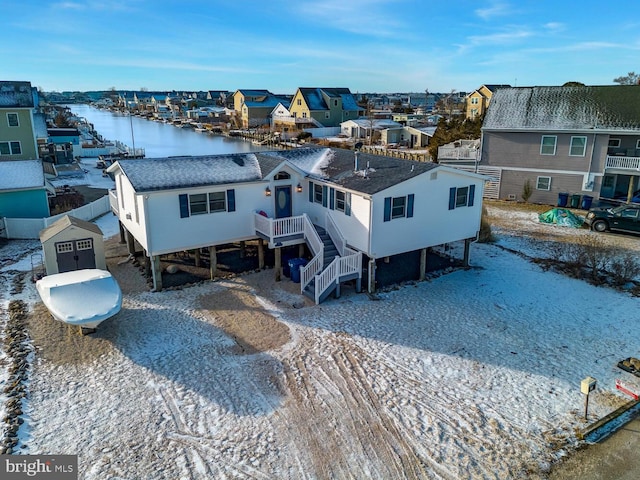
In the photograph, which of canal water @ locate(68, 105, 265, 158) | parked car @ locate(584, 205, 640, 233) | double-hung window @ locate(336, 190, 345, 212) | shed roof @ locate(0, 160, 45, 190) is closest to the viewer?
double-hung window @ locate(336, 190, 345, 212)

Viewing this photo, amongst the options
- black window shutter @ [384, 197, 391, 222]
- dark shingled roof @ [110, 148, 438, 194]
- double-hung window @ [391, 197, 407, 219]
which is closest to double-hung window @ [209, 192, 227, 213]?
dark shingled roof @ [110, 148, 438, 194]

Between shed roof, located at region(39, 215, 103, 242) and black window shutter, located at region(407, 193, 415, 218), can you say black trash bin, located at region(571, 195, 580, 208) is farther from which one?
shed roof, located at region(39, 215, 103, 242)

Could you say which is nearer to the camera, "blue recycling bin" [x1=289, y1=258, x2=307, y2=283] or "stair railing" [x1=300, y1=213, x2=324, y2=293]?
"stair railing" [x1=300, y1=213, x2=324, y2=293]

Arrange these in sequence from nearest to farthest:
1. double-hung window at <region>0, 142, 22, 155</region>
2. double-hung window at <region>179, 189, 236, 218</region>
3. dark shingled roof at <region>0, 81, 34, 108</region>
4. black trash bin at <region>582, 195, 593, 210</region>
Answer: double-hung window at <region>179, 189, 236, 218</region> → black trash bin at <region>582, 195, 593, 210</region> → dark shingled roof at <region>0, 81, 34, 108</region> → double-hung window at <region>0, 142, 22, 155</region>

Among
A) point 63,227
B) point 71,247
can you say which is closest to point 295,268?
point 71,247

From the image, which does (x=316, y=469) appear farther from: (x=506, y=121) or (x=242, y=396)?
(x=506, y=121)

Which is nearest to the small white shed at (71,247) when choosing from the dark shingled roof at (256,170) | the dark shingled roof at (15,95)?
the dark shingled roof at (256,170)

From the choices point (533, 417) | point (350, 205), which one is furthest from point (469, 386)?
point (350, 205)

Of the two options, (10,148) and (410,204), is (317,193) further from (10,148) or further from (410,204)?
(10,148)
